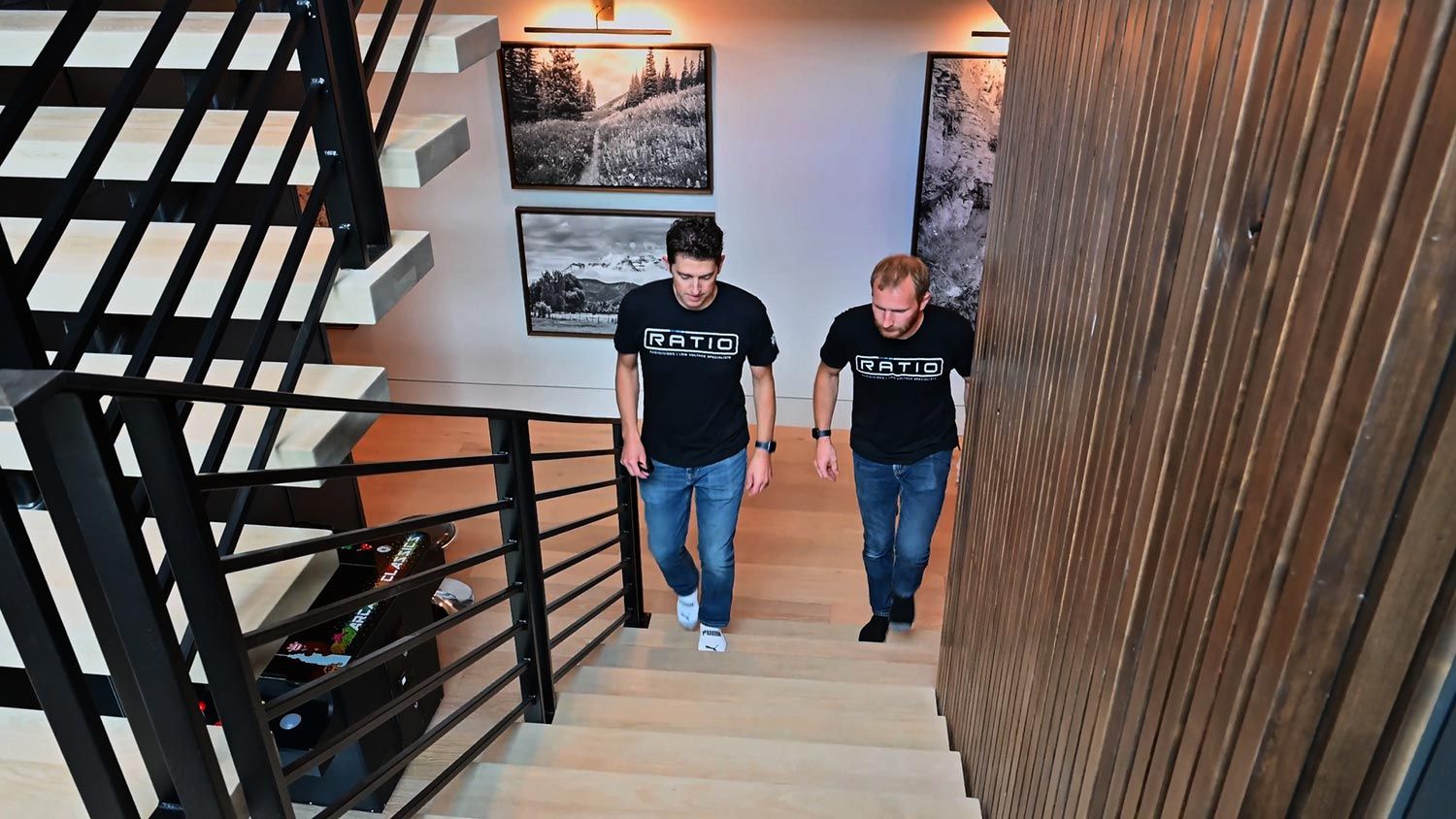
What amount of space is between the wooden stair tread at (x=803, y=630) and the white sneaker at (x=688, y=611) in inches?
3.0

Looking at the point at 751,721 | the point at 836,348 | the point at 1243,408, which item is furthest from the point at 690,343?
the point at 1243,408

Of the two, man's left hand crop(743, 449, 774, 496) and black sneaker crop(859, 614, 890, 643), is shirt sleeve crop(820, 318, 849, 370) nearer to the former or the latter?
man's left hand crop(743, 449, 774, 496)

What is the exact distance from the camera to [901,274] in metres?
2.81

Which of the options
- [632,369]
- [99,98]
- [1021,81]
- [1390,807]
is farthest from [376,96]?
[1390,807]

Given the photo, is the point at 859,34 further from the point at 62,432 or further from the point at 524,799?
the point at 62,432

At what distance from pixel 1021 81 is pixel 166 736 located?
199 cm

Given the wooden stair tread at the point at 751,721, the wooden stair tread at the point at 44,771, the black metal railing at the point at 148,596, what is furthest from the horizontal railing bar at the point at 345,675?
the wooden stair tread at the point at 751,721

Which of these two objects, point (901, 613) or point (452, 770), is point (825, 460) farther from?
point (452, 770)

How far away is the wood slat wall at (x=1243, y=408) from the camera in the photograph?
31.1 inches

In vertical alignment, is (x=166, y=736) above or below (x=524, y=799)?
above

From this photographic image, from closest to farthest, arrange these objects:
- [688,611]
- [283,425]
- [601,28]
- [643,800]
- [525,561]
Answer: [283,425] → [643,800] → [525,561] → [688,611] → [601,28]

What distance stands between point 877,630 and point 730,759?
1.29 m

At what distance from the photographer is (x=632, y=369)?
125 inches

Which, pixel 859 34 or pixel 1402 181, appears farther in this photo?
pixel 859 34
